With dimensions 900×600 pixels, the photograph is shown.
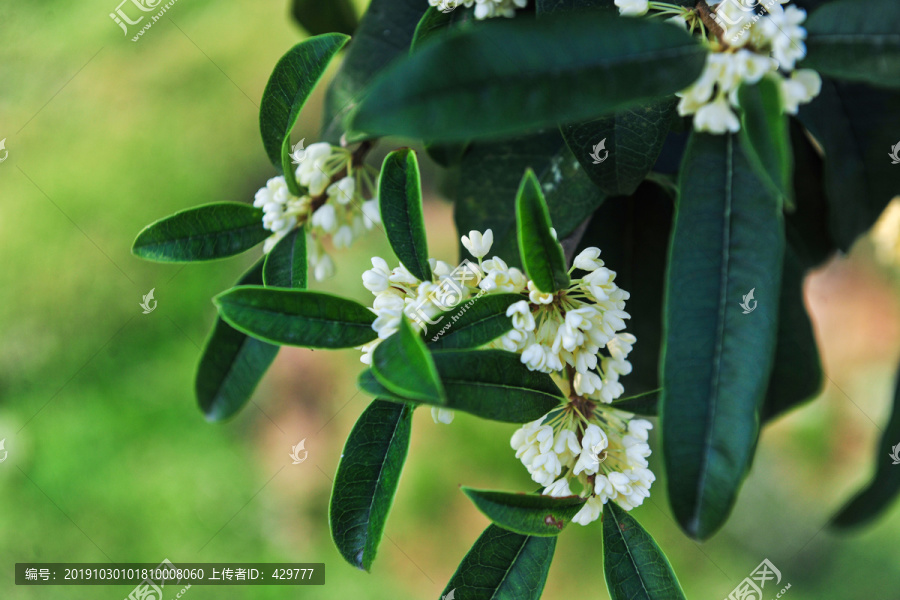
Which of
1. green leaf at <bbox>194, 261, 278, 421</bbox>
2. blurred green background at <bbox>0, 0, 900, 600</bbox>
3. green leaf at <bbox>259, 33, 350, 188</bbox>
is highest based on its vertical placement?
green leaf at <bbox>259, 33, 350, 188</bbox>

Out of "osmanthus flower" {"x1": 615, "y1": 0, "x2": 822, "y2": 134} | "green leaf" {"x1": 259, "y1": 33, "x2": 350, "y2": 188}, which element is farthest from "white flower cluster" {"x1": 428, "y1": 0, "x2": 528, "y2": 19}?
"osmanthus flower" {"x1": 615, "y1": 0, "x2": 822, "y2": 134}

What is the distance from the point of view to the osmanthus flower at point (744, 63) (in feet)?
1.35

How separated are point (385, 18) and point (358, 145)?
18 centimetres

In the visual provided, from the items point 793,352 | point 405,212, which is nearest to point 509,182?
→ point 405,212

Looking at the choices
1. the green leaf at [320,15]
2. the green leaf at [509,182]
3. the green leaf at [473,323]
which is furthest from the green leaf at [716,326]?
the green leaf at [320,15]

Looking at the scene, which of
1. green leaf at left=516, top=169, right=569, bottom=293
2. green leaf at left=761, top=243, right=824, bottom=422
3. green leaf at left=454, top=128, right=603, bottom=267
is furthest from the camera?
green leaf at left=761, top=243, right=824, bottom=422

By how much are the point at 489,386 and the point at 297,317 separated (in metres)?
→ 0.16

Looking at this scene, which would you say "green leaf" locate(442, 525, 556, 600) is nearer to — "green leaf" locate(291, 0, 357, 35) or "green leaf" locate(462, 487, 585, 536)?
"green leaf" locate(462, 487, 585, 536)

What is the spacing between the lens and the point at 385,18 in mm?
767

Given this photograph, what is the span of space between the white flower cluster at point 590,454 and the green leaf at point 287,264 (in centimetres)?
26

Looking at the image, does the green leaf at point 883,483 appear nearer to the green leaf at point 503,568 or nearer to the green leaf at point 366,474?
the green leaf at point 503,568

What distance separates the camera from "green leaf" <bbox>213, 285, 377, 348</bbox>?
489 mm

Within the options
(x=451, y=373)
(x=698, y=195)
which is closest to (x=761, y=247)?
(x=698, y=195)

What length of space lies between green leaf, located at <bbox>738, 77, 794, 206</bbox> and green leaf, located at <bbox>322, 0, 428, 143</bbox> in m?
0.46
